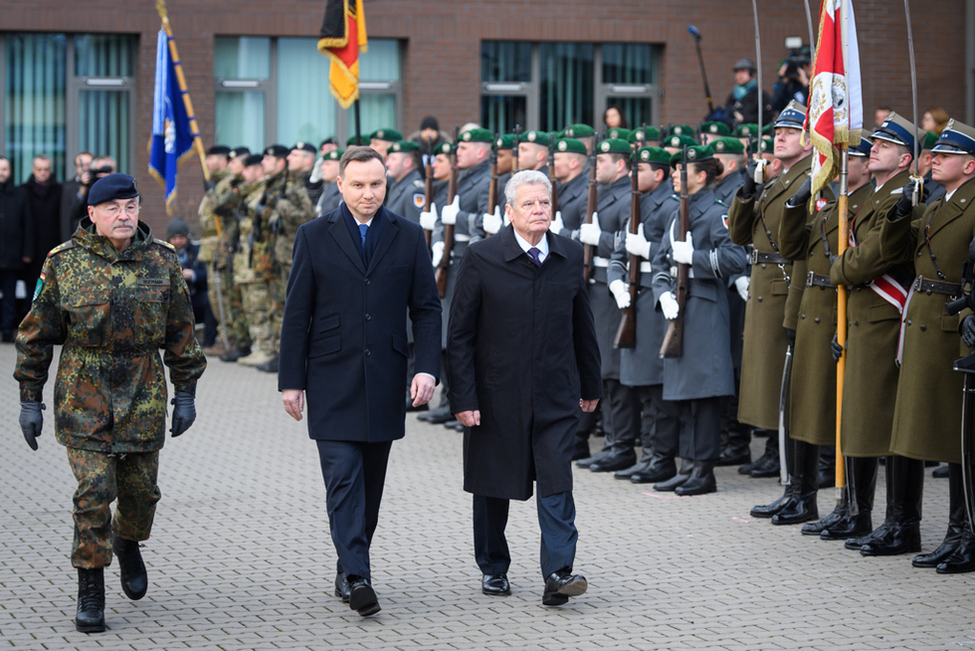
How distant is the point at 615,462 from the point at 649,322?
99 cm

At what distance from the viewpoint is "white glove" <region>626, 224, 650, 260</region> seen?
8.71 m

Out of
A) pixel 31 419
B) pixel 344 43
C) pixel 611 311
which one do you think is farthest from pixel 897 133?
pixel 344 43

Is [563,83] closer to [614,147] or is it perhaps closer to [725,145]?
[614,147]

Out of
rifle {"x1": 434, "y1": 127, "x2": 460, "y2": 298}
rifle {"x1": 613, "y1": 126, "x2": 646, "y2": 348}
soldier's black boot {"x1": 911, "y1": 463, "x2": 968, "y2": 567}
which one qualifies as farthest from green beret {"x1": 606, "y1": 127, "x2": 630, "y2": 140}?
soldier's black boot {"x1": 911, "y1": 463, "x2": 968, "y2": 567}

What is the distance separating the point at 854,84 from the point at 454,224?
4261mm

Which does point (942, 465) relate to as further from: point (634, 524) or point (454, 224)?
point (454, 224)

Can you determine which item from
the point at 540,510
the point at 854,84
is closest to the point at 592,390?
the point at 540,510

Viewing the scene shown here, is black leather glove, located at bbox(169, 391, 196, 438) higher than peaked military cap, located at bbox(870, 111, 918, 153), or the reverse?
peaked military cap, located at bbox(870, 111, 918, 153)

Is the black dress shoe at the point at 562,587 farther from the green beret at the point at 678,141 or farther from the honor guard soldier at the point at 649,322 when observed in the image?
the green beret at the point at 678,141

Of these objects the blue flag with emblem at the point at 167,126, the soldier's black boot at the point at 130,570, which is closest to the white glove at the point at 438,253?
the blue flag with emblem at the point at 167,126

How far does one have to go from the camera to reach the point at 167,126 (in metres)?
15.6

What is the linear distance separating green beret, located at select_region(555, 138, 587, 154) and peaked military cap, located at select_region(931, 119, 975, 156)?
11.7 feet

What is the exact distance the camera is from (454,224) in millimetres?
10961

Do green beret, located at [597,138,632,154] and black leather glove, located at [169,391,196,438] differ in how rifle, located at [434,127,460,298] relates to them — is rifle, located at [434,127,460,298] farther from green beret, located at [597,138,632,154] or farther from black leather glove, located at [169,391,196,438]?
black leather glove, located at [169,391,196,438]
